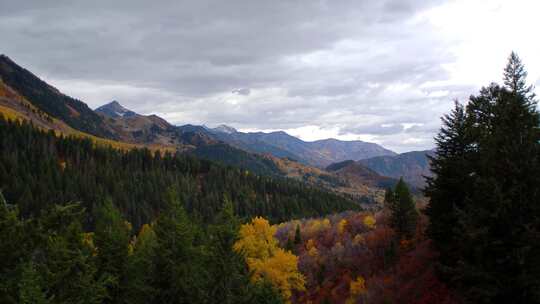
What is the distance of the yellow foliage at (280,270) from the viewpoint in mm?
49438

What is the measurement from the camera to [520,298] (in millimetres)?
17406

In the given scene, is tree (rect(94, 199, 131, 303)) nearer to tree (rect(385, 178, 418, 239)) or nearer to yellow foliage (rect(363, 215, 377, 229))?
tree (rect(385, 178, 418, 239))

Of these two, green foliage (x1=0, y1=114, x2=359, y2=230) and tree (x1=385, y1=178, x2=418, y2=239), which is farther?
green foliage (x1=0, y1=114, x2=359, y2=230)

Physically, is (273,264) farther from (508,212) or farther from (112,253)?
(508,212)

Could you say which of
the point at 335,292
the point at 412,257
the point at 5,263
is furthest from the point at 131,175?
the point at 5,263

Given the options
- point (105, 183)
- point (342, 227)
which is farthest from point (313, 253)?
point (105, 183)

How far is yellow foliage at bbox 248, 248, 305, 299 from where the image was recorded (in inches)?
1946

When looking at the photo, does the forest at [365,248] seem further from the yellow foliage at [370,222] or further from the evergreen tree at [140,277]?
the yellow foliage at [370,222]

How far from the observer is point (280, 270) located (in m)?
50.2

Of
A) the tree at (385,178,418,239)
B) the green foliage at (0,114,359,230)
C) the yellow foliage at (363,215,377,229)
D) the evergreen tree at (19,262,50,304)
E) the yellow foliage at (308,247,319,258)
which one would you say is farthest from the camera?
the green foliage at (0,114,359,230)

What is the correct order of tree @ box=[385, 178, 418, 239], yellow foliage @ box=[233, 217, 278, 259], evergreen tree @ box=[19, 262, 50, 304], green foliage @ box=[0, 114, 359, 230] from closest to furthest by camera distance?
evergreen tree @ box=[19, 262, 50, 304]
tree @ box=[385, 178, 418, 239]
yellow foliage @ box=[233, 217, 278, 259]
green foliage @ box=[0, 114, 359, 230]

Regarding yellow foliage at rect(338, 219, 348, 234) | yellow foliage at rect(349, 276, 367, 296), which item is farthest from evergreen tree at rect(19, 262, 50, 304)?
yellow foliage at rect(338, 219, 348, 234)

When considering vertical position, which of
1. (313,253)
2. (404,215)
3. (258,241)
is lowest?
(313,253)

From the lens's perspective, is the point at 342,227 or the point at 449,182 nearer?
the point at 449,182
